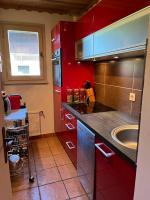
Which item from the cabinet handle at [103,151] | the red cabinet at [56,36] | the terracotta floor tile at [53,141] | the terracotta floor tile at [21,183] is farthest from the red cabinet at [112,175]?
the red cabinet at [56,36]

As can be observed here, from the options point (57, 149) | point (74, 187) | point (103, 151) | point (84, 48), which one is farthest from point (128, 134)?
point (57, 149)

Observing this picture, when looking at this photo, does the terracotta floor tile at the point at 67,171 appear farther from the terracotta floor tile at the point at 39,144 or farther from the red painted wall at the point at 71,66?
the red painted wall at the point at 71,66

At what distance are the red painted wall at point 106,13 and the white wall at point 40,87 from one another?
916 millimetres

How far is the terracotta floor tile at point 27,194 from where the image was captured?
169 centimetres

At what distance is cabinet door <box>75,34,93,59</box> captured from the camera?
182cm

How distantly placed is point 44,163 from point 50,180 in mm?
390

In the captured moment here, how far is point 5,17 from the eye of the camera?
2541 millimetres

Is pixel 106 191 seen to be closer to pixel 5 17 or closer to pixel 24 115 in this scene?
pixel 24 115

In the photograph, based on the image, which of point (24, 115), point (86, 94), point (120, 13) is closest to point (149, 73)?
point (120, 13)

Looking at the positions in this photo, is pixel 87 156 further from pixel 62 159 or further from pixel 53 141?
pixel 53 141

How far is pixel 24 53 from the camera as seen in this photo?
9.12ft

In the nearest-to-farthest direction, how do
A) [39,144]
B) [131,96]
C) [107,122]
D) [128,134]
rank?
[128,134], [107,122], [131,96], [39,144]

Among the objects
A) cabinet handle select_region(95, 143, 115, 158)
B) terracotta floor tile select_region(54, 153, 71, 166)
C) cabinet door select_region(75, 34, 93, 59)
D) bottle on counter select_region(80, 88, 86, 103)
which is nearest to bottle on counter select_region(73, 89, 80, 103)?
bottle on counter select_region(80, 88, 86, 103)

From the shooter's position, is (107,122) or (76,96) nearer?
(107,122)
